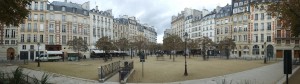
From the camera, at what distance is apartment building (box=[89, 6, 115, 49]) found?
76312 millimetres

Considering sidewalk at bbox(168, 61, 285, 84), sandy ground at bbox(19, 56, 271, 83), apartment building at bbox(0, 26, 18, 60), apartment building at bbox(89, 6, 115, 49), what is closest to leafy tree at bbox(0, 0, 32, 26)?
sandy ground at bbox(19, 56, 271, 83)

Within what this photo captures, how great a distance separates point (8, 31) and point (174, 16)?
89360mm

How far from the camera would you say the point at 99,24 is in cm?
7981

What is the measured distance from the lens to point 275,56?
64.9 meters

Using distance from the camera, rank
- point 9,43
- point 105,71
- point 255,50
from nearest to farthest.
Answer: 1. point 105,71
2. point 9,43
3. point 255,50

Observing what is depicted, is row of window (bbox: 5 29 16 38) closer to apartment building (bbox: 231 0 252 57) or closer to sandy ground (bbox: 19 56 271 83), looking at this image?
sandy ground (bbox: 19 56 271 83)

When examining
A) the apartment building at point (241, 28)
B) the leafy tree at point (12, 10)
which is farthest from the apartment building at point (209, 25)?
the leafy tree at point (12, 10)

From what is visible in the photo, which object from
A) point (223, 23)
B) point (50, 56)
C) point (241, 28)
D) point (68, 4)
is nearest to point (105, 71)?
point (50, 56)

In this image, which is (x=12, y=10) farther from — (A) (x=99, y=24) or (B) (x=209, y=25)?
(B) (x=209, y=25)

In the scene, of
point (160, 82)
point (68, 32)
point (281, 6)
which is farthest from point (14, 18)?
point (68, 32)

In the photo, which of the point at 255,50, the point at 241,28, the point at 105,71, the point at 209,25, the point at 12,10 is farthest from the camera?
the point at 209,25

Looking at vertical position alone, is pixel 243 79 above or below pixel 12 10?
below

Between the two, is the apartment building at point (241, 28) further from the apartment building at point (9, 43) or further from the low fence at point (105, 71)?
the low fence at point (105, 71)

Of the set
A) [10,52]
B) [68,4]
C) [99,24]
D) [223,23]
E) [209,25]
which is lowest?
[10,52]
